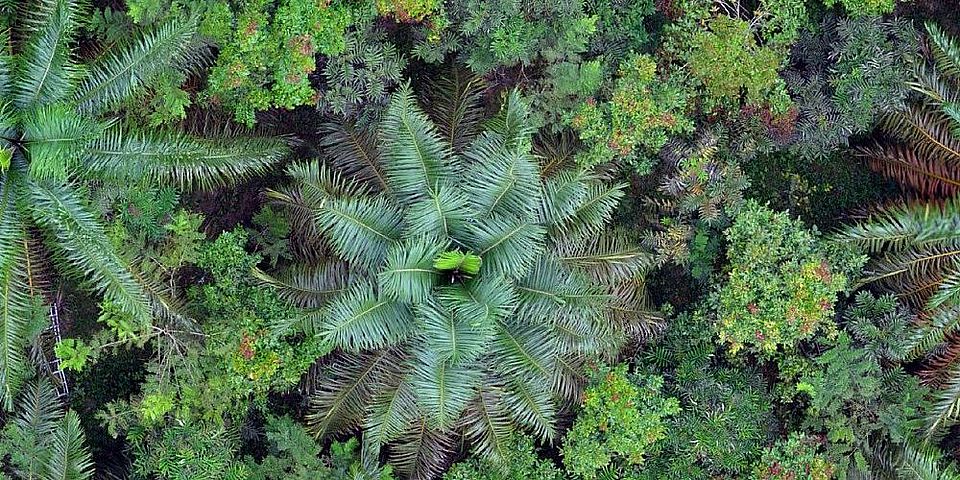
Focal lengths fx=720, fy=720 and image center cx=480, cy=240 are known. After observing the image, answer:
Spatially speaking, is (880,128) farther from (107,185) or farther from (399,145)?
(107,185)

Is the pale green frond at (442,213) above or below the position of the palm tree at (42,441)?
above

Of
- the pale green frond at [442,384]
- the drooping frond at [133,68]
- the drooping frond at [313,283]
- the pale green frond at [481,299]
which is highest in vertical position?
the drooping frond at [133,68]

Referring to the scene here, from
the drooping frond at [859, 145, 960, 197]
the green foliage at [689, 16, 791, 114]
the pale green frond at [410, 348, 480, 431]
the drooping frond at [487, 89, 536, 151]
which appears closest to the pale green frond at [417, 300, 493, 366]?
the pale green frond at [410, 348, 480, 431]

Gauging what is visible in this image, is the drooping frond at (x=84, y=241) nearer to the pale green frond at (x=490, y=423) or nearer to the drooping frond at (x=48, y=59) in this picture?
the drooping frond at (x=48, y=59)

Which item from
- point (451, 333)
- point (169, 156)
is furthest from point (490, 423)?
point (169, 156)

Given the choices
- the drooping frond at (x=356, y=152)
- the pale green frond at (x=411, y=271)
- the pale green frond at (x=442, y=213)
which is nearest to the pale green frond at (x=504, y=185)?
the pale green frond at (x=442, y=213)

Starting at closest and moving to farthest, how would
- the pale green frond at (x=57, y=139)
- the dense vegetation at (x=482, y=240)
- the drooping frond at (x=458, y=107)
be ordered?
the pale green frond at (x=57, y=139), the dense vegetation at (x=482, y=240), the drooping frond at (x=458, y=107)
